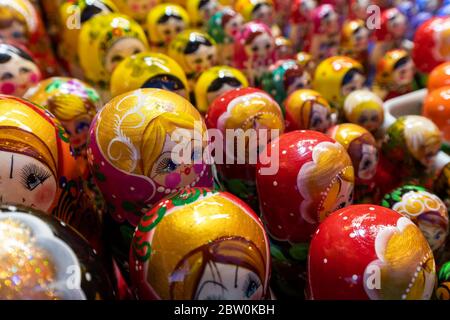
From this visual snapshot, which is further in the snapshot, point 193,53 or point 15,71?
Answer: point 193,53

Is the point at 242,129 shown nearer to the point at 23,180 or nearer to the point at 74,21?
the point at 23,180

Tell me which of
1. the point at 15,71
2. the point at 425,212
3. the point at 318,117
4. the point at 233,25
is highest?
the point at 233,25

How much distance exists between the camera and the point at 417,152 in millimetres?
898

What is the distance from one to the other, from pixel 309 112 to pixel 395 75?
465 mm

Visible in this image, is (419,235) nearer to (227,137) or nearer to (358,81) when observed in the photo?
(227,137)

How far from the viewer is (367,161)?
81cm

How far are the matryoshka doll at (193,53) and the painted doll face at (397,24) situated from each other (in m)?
0.62

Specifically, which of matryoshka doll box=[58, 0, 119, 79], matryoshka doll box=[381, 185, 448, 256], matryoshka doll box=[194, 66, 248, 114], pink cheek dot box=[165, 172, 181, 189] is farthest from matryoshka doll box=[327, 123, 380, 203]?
matryoshka doll box=[58, 0, 119, 79]

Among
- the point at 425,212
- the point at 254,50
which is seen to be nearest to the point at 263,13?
the point at 254,50

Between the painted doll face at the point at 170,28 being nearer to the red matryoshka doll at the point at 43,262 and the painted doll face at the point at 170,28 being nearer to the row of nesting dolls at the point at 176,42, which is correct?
the row of nesting dolls at the point at 176,42

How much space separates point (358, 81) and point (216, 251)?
775 mm

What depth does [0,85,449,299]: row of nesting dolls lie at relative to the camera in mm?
427

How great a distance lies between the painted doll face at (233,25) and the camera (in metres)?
1.24
